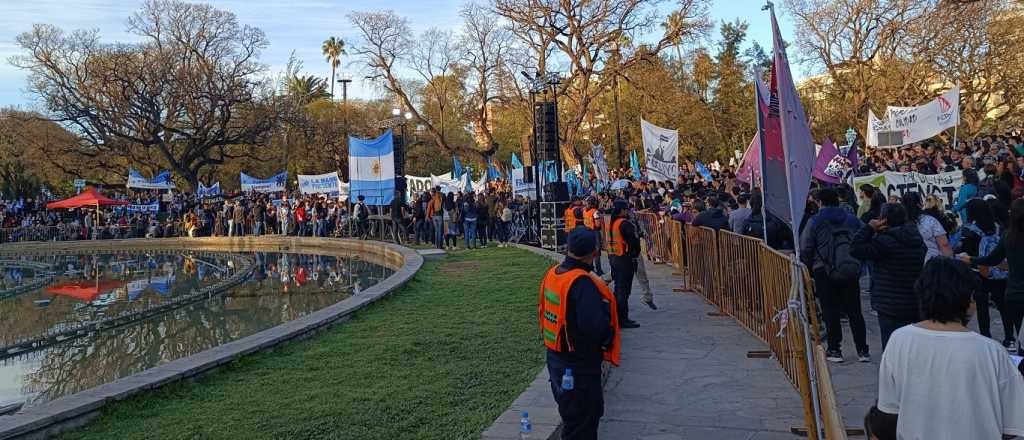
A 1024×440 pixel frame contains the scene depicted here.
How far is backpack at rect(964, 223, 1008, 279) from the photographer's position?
7.44m

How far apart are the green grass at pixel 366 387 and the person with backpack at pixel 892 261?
2.85 m

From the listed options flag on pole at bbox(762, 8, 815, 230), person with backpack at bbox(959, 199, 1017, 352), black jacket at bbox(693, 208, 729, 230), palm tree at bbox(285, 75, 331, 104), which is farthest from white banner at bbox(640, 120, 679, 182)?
palm tree at bbox(285, 75, 331, 104)

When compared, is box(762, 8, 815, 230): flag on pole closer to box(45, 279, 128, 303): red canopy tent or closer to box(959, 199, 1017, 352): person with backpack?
box(959, 199, 1017, 352): person with backpack

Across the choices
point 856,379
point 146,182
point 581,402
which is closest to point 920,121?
point 856,379

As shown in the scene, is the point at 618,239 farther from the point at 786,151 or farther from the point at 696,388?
the point at 786,151

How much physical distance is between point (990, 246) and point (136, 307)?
13566mm

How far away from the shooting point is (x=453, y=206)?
22891 millimetres

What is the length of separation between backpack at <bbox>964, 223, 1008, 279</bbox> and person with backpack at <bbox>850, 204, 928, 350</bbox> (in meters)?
1.74

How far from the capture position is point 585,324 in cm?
425

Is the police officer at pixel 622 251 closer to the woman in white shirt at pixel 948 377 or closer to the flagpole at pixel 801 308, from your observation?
the flagpole at pixel 801 308

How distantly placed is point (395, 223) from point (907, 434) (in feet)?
73.5

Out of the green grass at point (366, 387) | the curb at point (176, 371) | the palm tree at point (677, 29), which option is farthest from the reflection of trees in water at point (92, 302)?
the palm tree at point (677, 29)

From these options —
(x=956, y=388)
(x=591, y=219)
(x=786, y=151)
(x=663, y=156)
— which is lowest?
(x=956, y=388)

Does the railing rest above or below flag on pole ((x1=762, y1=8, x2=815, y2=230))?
below
